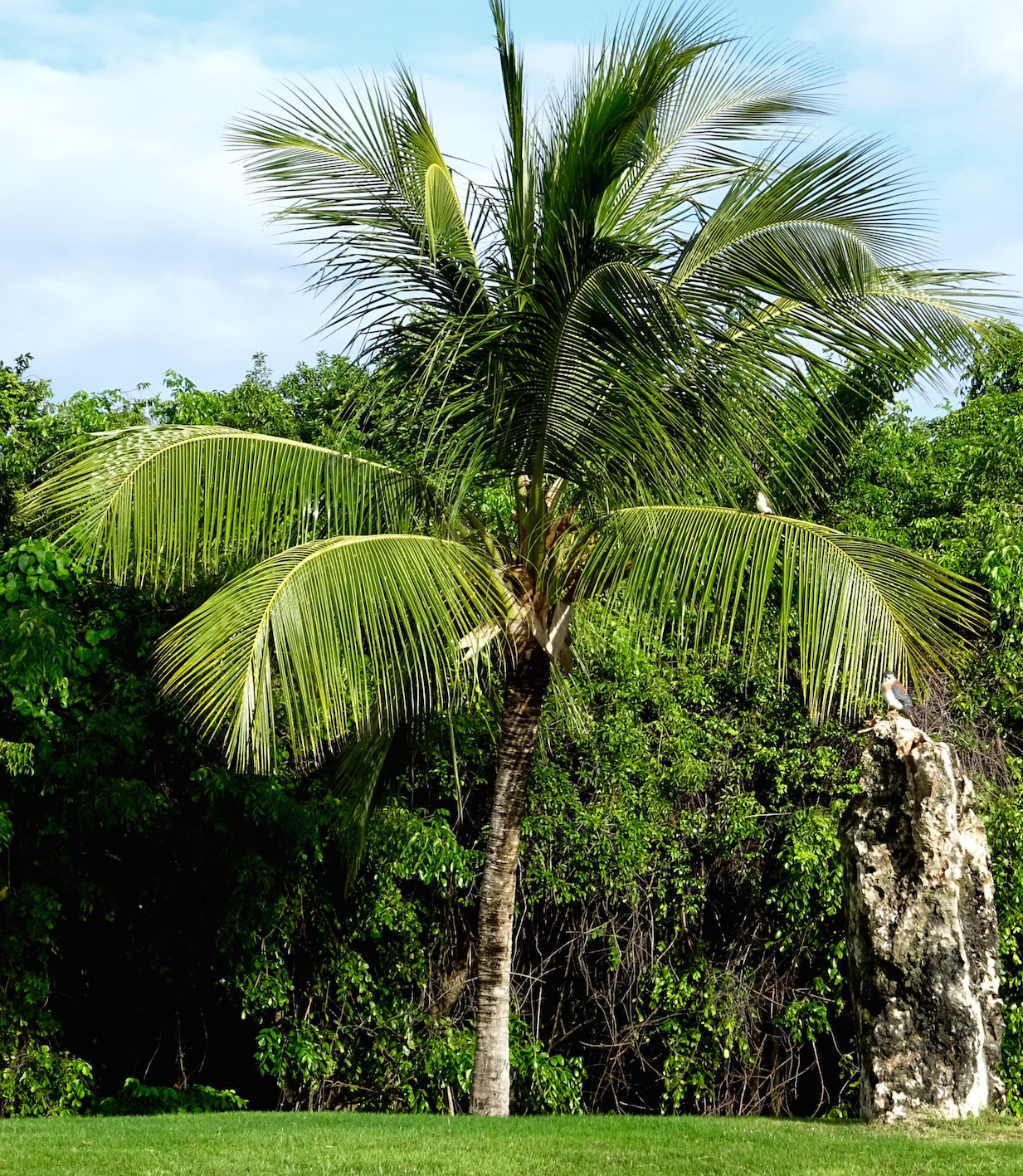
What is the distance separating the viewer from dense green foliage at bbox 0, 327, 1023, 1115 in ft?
38.1

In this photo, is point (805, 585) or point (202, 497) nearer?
point (805, 585)

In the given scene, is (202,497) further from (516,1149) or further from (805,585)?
(516,1149)

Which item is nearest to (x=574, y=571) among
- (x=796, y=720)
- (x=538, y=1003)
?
(x=796, y=720)

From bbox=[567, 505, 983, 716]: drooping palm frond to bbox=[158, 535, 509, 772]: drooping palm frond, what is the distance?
973mm

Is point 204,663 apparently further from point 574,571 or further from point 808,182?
point 808,182

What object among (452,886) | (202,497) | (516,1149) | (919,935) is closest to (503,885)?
(516,1149)

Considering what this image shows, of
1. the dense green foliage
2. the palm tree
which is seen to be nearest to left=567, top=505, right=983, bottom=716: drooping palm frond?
the palm tree

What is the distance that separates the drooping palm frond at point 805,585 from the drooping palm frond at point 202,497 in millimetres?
1634

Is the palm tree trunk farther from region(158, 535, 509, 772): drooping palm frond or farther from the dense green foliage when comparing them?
the dense green foliage

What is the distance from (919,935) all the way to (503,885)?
8.99 ft

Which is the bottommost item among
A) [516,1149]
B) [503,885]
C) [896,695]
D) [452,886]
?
[516,1149]

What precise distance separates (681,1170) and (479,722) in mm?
6037

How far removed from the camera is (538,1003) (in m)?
12.9

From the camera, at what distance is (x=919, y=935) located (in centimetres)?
779
